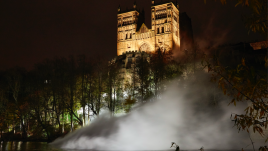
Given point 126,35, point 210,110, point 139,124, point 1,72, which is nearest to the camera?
point 139,124

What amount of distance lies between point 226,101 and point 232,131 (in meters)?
6.93

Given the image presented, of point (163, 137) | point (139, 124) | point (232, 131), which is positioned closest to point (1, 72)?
point (139, 124)

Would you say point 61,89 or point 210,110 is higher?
point 61,89

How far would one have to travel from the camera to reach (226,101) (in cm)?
2905

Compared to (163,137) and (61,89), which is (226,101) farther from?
(61,89)

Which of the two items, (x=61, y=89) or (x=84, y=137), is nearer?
(x=84, y=137)

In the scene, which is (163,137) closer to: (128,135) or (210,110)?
(128,135)

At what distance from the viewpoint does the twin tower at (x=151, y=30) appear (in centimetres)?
7812

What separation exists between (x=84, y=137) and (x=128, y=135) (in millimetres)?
5619

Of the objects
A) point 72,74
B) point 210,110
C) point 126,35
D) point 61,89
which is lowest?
point 210,110

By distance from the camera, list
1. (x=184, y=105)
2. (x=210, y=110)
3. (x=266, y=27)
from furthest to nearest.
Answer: (x=184, y=105) < (x=210, y=110) < (x=266, y=27)

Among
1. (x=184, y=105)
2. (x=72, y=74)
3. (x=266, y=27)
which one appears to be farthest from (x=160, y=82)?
(x=266, y=27)

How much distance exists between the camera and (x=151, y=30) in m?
80.6

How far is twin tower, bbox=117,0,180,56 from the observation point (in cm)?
7812
